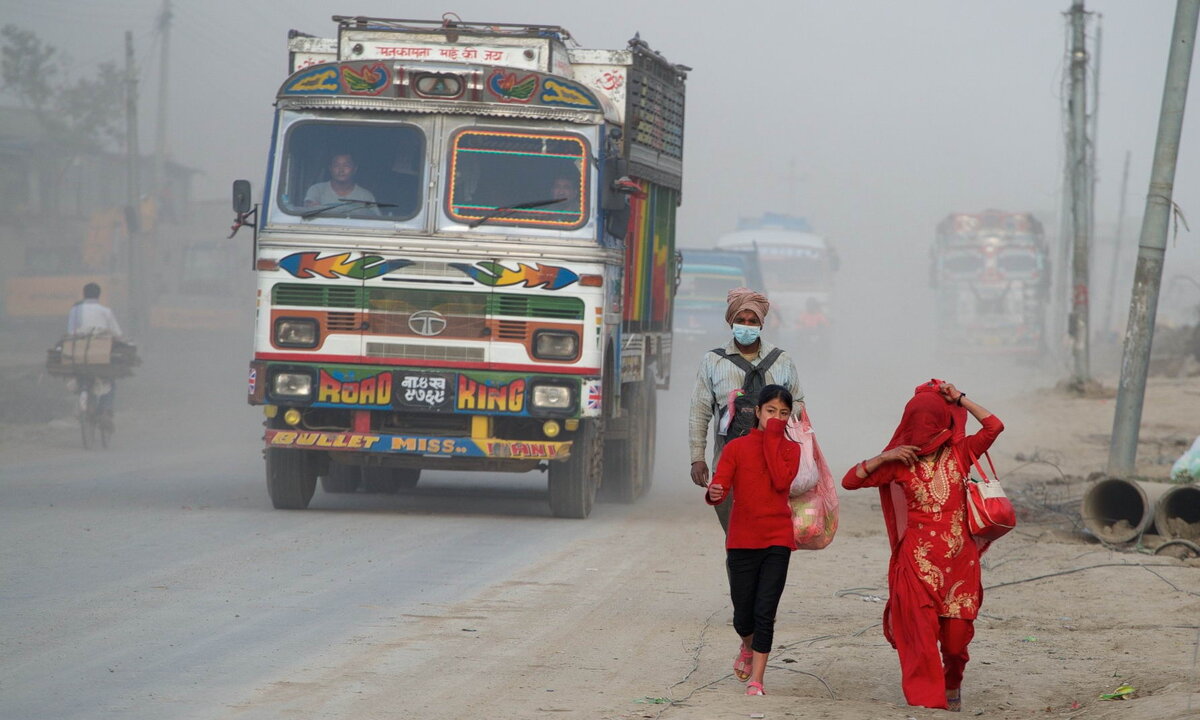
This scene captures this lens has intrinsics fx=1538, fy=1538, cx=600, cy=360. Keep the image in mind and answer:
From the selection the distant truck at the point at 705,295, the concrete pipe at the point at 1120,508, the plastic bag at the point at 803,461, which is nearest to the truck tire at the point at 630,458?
the concrete pipe at the point at 1120,508

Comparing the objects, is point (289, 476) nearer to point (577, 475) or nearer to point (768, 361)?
point (577, 475)

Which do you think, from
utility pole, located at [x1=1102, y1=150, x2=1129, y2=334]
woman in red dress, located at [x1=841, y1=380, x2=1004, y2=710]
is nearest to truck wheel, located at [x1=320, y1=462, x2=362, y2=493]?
woman in red dress, located at [x1=841, y1=380, x2=1004, y2=710]

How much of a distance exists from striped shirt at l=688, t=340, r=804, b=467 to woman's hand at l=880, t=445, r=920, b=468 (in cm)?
107

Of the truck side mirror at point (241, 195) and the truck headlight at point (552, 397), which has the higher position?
the truck side mirror at point (241, 195)

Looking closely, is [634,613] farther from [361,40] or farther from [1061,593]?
[361,40]

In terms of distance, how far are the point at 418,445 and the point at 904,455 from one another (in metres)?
6.24

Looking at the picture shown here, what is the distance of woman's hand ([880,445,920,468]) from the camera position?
6.07 metres

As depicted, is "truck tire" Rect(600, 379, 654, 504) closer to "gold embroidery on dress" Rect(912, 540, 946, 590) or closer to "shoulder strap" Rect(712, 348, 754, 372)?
"shoulder strap" Rect(712, 348, 754, 372)

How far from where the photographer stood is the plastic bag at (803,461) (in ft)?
21.1

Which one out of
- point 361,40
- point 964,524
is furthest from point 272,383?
point 964,524

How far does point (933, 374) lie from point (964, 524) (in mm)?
38841

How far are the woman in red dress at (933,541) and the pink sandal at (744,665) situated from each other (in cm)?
64

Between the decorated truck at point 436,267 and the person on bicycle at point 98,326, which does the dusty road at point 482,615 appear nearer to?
the decorated truck at point 436,267

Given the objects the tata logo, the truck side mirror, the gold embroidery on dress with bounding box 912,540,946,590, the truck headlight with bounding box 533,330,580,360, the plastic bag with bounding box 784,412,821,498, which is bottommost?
the gold embroidery on dress with bounding box 912,540,946,590
